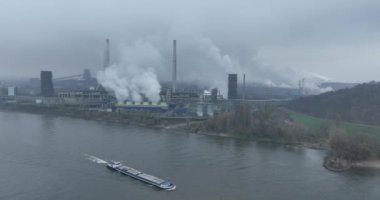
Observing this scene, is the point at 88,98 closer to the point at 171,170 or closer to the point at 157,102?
the point at 157,102

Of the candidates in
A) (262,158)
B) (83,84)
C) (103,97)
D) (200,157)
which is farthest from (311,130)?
(83,84)

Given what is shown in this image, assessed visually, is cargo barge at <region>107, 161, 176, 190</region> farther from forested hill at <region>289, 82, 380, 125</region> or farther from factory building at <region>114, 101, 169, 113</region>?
forested hill at <region>289, 82, 380, 125</region>

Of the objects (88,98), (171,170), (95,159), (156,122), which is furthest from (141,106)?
(171,170)

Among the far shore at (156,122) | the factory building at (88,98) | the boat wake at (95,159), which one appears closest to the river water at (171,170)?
the boat wake at (95,159)

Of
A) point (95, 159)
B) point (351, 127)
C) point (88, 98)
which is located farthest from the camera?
point (88, 98)

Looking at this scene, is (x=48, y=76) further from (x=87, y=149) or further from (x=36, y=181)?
(x=36, y=181)

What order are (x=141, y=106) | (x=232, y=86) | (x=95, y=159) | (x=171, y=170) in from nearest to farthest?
(x=171, y=170) < (x=95, y=159) < (x=141, y=106) < (x=232, y=86)
